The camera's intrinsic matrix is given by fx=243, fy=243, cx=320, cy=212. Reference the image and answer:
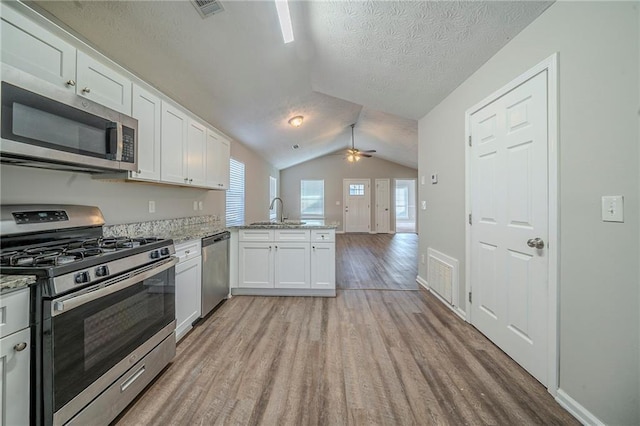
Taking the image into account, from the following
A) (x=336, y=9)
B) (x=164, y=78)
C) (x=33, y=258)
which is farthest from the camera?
(x=164, y=78)

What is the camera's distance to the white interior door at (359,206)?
30.1ft

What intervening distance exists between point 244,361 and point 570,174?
2448 millimetres

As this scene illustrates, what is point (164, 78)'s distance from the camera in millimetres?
2217

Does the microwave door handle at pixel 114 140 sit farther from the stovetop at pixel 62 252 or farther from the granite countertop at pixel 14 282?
the granite countertop at pixel 14 282

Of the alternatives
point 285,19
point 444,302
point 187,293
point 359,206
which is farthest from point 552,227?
point 359,206

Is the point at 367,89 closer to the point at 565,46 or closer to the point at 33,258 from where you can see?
the point at 565,46

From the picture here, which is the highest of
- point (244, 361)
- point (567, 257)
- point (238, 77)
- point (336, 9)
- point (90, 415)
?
point (336, 9)

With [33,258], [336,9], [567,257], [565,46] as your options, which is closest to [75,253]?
[33,258]

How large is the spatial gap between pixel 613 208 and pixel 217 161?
340 cm

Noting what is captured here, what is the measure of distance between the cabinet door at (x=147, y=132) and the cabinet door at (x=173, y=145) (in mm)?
64

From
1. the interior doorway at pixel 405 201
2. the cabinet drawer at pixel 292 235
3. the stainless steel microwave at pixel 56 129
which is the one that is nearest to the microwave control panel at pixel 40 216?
the stainless steel microwave at pixel 56 129

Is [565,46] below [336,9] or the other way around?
below

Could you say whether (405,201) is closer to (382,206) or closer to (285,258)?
(382,206)

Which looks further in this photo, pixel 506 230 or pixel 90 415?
pixel 506 230
